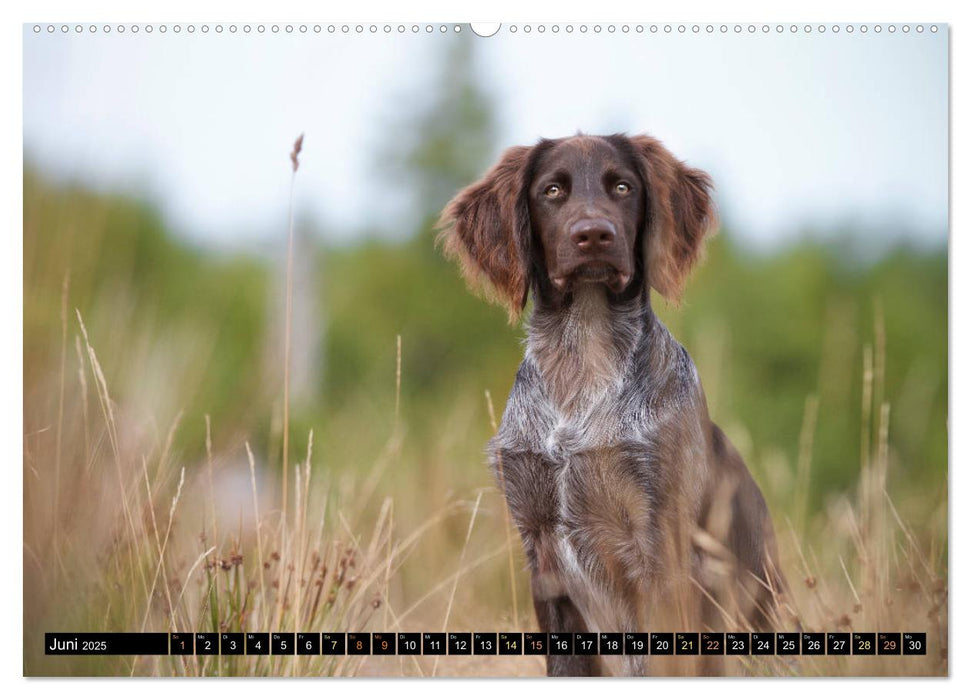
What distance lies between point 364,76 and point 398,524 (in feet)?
4.90

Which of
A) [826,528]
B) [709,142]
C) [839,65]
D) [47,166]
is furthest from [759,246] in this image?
[47,166]

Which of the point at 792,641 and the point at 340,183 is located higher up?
the point at 340,183

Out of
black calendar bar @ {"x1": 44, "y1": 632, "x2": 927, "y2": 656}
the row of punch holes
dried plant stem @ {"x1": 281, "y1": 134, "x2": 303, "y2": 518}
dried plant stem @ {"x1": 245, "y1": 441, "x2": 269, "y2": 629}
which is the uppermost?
the row of punch holes

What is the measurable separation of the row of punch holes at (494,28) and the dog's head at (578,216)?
14.9 inches

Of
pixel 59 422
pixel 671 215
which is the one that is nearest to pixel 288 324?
pixel 59 422

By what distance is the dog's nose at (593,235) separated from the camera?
2873 millimetres

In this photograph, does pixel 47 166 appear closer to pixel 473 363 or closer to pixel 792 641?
pixel 473 363

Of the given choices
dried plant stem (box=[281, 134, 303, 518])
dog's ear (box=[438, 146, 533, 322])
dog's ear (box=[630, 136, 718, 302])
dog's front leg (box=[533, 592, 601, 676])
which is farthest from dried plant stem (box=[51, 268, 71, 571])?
dog's ear (box=[630, 136, 718, 302])

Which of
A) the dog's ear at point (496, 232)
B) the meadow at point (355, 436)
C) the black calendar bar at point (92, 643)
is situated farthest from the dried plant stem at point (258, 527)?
the dog's ear at point (496, 232)

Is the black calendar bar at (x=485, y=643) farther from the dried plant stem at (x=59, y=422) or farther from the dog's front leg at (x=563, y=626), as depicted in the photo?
the dried plant stem at (x=59, y=422)

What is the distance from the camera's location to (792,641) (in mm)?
3059

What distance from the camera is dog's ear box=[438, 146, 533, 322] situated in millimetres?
3133

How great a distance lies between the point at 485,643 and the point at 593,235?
1.34 metres

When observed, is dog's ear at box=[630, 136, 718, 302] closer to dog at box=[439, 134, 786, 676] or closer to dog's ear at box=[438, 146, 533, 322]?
dog at box=[439, 134, 786, 676]
